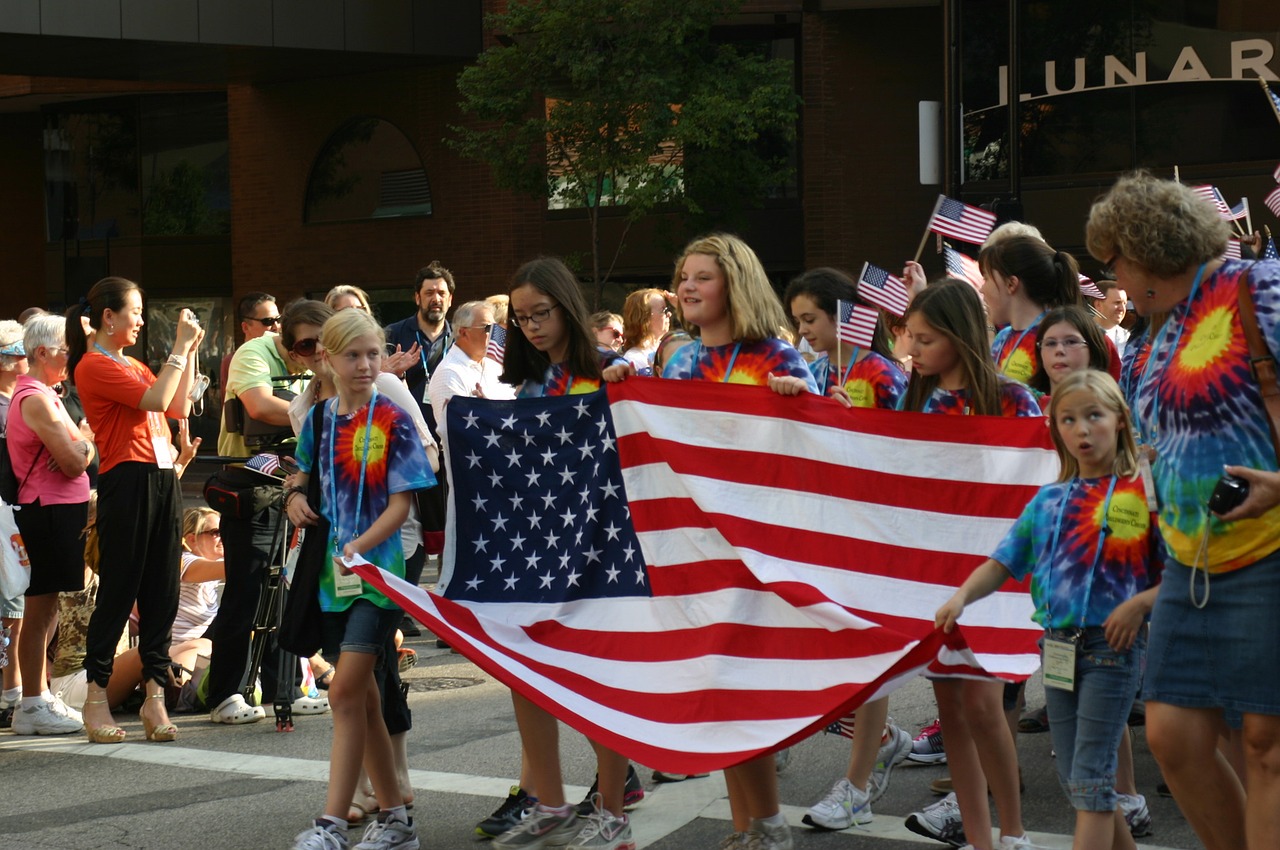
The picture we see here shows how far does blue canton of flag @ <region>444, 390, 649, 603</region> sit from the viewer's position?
6.05 metres

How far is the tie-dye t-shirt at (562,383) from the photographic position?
6.14m

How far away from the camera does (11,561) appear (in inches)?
326

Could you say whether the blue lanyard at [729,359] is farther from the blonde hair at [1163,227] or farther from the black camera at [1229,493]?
the black camera at [1229,493]

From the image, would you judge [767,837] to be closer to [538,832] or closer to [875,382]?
[538,832]

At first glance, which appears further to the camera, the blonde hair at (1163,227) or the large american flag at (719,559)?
the large american flag at (719,559)

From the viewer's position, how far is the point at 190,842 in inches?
240

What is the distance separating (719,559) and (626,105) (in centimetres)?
1761

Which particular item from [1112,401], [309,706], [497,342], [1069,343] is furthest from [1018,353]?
[309,706]

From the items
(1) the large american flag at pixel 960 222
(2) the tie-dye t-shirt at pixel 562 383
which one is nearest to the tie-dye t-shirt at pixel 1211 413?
(2) the tie-dye t-shirt at pixel 562 383

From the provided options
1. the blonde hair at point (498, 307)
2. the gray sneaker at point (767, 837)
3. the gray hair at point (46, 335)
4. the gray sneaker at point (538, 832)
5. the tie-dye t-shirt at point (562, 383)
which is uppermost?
the blonde hair at point (498, 307)

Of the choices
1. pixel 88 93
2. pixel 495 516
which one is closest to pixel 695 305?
pixel 495 516

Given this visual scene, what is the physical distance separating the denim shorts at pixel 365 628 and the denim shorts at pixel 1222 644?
2.80 metres

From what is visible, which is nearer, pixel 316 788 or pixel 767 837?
pixel 767 837

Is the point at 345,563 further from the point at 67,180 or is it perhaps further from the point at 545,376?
the point at 67,180
